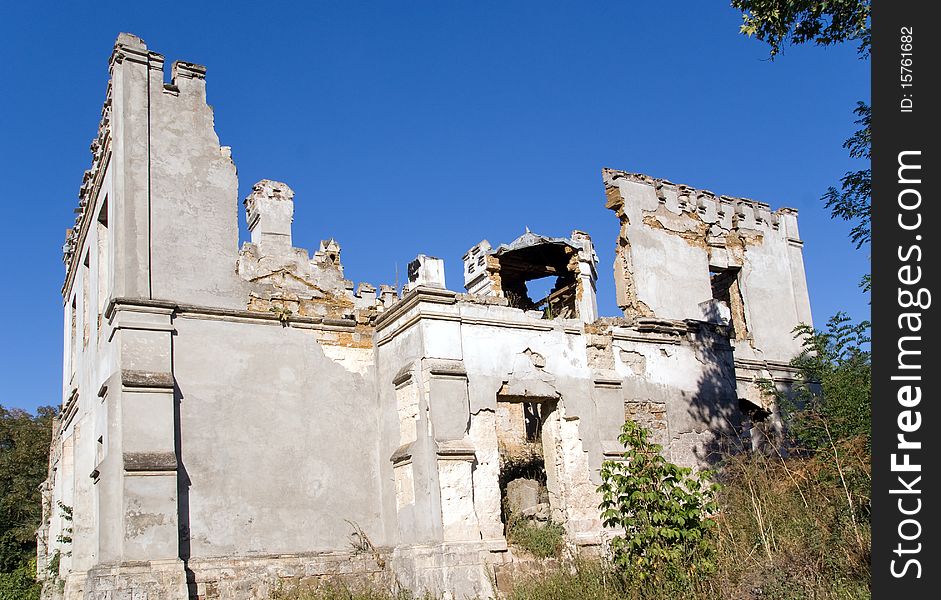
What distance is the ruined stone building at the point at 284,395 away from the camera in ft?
38.0

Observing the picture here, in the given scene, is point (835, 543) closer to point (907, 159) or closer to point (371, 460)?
point (907, 159)

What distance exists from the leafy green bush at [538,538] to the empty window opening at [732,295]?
871 cm

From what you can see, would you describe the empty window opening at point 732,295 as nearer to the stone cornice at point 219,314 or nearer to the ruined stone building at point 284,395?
the ruined stone building at point 284,395

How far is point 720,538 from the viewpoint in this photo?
9641 millimetres

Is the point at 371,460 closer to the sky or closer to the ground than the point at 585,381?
closer to the ground

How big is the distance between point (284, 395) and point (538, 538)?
4136 mm

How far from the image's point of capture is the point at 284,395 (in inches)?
505

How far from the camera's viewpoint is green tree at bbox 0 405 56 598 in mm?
22578

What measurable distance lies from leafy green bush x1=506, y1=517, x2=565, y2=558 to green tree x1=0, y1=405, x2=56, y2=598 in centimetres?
1194

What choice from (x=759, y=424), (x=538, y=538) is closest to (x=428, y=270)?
(x=538, y=538)

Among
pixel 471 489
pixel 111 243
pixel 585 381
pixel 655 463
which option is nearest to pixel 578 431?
pixel 585 381

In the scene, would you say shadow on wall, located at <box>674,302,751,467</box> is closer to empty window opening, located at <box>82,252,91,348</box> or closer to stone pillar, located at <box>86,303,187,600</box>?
stone pillar, located at <box>86,303,187,600</box>

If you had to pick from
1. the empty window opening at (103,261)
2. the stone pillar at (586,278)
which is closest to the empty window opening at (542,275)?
the stone pillar at (586,278)

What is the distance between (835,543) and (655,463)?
187 centimetres
